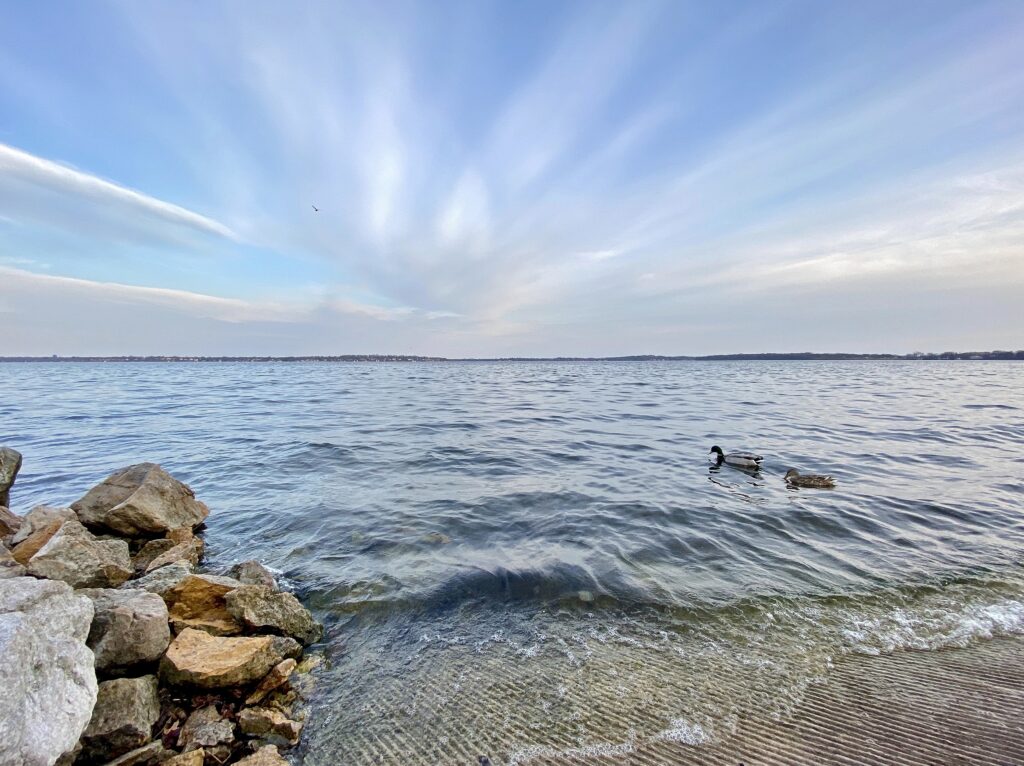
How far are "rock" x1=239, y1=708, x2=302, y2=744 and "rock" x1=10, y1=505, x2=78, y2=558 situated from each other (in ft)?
17.8

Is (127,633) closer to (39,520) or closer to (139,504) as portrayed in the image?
(139,504)

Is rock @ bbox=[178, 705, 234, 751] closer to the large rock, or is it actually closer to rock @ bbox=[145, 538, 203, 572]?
rock @ bbox=[145, 538, 203, 572]

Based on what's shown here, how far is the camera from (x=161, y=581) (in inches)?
218

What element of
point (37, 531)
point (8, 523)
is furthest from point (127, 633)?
point (8, 523)

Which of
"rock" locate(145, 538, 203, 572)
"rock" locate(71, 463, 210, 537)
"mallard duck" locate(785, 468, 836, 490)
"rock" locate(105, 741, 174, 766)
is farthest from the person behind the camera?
"mallard duck" locate(785, 468, 836, 490)

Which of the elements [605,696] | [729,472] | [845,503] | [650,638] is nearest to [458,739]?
[605,696]

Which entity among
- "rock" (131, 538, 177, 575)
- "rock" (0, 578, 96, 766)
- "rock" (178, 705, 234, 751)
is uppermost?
"rock" (0, 578, 96, 766)

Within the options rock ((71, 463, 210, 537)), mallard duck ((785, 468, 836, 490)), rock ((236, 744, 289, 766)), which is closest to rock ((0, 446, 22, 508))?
rock ((71, 463, 210, 537))

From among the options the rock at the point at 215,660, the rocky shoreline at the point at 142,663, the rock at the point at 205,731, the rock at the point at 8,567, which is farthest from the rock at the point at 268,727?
the rock at the point at 8,567

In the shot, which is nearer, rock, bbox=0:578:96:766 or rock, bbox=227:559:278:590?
rock, bbox=0:578:96:766

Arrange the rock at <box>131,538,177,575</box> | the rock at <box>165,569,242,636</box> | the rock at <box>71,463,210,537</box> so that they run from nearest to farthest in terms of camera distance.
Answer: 1. the rock at <box>165,569,242,636</box>
2. the rock at <box>131,538,177,575</box>
3. the rock at <box>71,463,210,537</box>

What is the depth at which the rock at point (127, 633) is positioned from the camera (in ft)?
13.0

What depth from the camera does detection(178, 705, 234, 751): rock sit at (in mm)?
3617

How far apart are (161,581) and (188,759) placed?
111 inches
